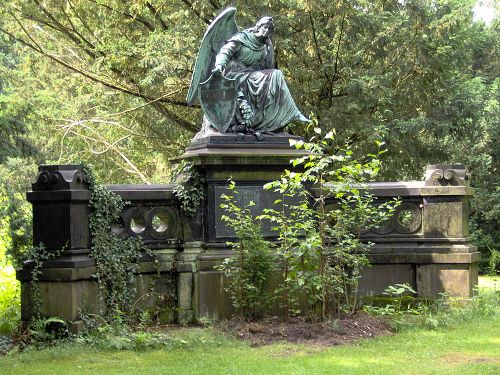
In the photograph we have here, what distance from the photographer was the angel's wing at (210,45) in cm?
1055

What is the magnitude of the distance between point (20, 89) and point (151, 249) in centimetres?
1402

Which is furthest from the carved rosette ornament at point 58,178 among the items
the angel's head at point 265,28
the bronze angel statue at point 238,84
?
the angel's head at point 265,28

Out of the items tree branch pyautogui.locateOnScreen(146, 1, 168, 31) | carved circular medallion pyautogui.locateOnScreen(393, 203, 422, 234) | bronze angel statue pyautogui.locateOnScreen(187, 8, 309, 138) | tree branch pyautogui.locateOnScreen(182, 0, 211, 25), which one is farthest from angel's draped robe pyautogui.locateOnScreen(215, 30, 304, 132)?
tree branch pyautogui.locateOnScreen(146, 1, 168, 31)

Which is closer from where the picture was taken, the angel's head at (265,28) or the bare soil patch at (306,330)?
the bare soil patch at (306,330)

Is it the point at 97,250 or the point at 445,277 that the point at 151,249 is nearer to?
the point at 97,250

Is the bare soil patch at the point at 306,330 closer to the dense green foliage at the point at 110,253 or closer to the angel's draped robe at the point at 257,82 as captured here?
the dense green foliage at the point at 110,253

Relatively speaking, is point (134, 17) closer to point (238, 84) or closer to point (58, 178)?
point (238, 84)

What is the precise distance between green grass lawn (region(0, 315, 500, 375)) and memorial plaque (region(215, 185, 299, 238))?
166 cm

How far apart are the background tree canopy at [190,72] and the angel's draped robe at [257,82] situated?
23.4 feet

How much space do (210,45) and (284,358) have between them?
4692 millimetres

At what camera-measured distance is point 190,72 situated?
19078 mm

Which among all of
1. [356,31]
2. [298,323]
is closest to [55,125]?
[356,31]

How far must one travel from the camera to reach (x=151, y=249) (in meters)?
10.1

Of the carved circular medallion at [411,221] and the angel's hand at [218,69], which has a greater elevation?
the angel's hand at [218,69]
